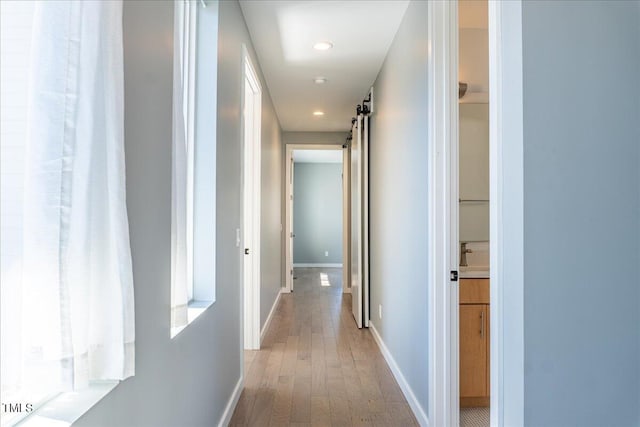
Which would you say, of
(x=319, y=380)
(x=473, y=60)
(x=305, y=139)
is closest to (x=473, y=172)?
(x=473, y=60)

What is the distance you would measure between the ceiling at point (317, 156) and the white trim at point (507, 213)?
6750 mm

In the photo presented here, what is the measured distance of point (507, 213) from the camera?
112cm

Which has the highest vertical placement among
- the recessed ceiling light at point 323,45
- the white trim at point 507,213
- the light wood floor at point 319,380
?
the recessed ceiling light at point 323,45

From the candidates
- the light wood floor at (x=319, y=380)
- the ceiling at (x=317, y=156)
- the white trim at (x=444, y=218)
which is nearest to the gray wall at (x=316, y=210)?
the ceiling at (x=317, y=156)

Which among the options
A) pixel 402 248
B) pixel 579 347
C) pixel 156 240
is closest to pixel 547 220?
pixel 579 347

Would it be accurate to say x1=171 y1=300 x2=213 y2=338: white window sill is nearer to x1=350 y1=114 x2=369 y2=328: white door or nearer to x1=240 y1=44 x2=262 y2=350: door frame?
x1=240 y1=44 x2=262 y2=350: door frame

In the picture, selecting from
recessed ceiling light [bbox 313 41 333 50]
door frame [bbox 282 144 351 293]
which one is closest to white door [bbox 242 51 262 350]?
recessed ceiling light [bbox 313 41 333 50]

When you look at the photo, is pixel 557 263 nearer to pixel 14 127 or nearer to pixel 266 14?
pixel 14 127

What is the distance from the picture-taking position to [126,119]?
3.24ft

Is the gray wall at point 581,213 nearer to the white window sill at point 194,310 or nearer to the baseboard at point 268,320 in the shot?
the white window sill at point 194,310

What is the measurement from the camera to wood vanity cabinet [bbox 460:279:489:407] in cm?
231

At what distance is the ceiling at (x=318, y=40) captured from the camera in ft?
8.33

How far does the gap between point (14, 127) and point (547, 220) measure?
1238 millimetres

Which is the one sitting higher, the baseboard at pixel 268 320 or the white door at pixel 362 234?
the white door at pixel 362 234
